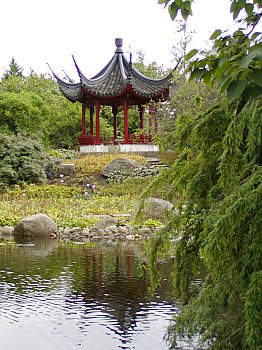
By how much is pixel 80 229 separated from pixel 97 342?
6.78 metres

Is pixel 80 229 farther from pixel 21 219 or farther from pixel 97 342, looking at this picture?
pixel 97 342

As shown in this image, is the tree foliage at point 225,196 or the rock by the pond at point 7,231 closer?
the tree foliage at point 225,196

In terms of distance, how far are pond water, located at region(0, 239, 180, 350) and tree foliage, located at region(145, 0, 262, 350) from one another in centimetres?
55

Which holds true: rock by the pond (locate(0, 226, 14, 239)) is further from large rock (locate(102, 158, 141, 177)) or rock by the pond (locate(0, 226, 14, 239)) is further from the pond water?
large rock (locate(102, 158, 141, 177))

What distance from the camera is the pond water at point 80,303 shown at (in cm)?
440

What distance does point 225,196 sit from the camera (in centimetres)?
244

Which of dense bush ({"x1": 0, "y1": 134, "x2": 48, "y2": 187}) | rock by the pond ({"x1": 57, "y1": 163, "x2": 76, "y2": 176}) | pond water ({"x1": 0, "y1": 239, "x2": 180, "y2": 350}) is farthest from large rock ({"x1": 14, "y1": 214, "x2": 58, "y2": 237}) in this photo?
rock by the pond ({"x1": 57, "y1": 163, "x2": 76, "y2": 176})

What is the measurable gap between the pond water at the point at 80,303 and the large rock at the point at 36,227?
7.66 ft

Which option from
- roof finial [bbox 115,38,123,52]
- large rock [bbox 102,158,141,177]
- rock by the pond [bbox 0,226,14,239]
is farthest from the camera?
roof finial [bbox 115,38,123,52]

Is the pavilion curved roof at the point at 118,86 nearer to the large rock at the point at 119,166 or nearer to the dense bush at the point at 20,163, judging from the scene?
the large rock at the point at 119,166

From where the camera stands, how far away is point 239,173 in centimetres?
238

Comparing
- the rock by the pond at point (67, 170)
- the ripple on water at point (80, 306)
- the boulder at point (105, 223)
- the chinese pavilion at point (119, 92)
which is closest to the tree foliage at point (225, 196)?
the ripple on water at point (80, 306)

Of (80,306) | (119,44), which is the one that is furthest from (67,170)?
(80,306)

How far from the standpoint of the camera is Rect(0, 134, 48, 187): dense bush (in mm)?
16406
